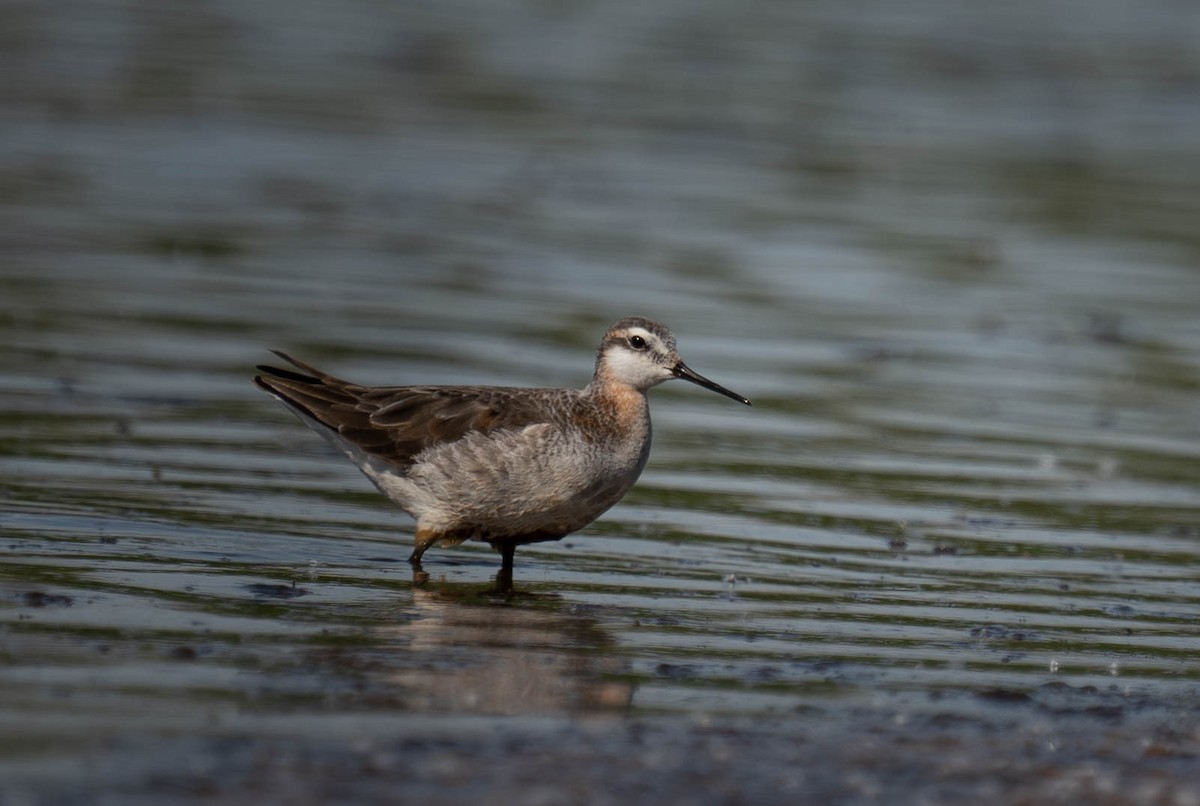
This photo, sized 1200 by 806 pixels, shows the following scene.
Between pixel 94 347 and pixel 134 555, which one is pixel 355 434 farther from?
pixel 94 347

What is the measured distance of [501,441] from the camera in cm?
1110

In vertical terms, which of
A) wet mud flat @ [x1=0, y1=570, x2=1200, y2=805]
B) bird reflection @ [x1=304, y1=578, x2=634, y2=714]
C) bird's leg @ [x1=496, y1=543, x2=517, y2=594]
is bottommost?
bird's leg @ [x1=496, y1=543, x2=517, y2=594]

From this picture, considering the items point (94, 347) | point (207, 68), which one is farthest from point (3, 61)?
point (94, 347)

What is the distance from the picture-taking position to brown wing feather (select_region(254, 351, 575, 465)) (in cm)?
1129

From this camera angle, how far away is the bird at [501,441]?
11.0 meters

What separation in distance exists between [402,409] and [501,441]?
0.76 metres

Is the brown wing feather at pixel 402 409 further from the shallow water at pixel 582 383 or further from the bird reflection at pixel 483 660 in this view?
the bird reflection at pixel 483 660

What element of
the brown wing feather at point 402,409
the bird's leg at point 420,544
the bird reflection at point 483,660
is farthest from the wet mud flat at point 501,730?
the brown wing feather at point 402,409

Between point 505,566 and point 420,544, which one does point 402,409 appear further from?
point 505,566

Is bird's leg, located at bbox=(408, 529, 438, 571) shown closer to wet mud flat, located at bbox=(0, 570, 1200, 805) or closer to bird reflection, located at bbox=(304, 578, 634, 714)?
bird reflection, located at bbox=(304, 578, 634, 714)

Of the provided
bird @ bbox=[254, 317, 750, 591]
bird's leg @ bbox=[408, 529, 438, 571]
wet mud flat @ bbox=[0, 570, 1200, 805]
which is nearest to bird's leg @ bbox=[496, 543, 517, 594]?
bird @ bbox=[254, 317, 750, 591]

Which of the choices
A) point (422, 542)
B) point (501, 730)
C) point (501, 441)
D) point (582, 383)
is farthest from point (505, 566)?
point (582, 383)

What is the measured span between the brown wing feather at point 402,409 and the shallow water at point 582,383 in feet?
2.03

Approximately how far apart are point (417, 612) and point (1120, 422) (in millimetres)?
7149
